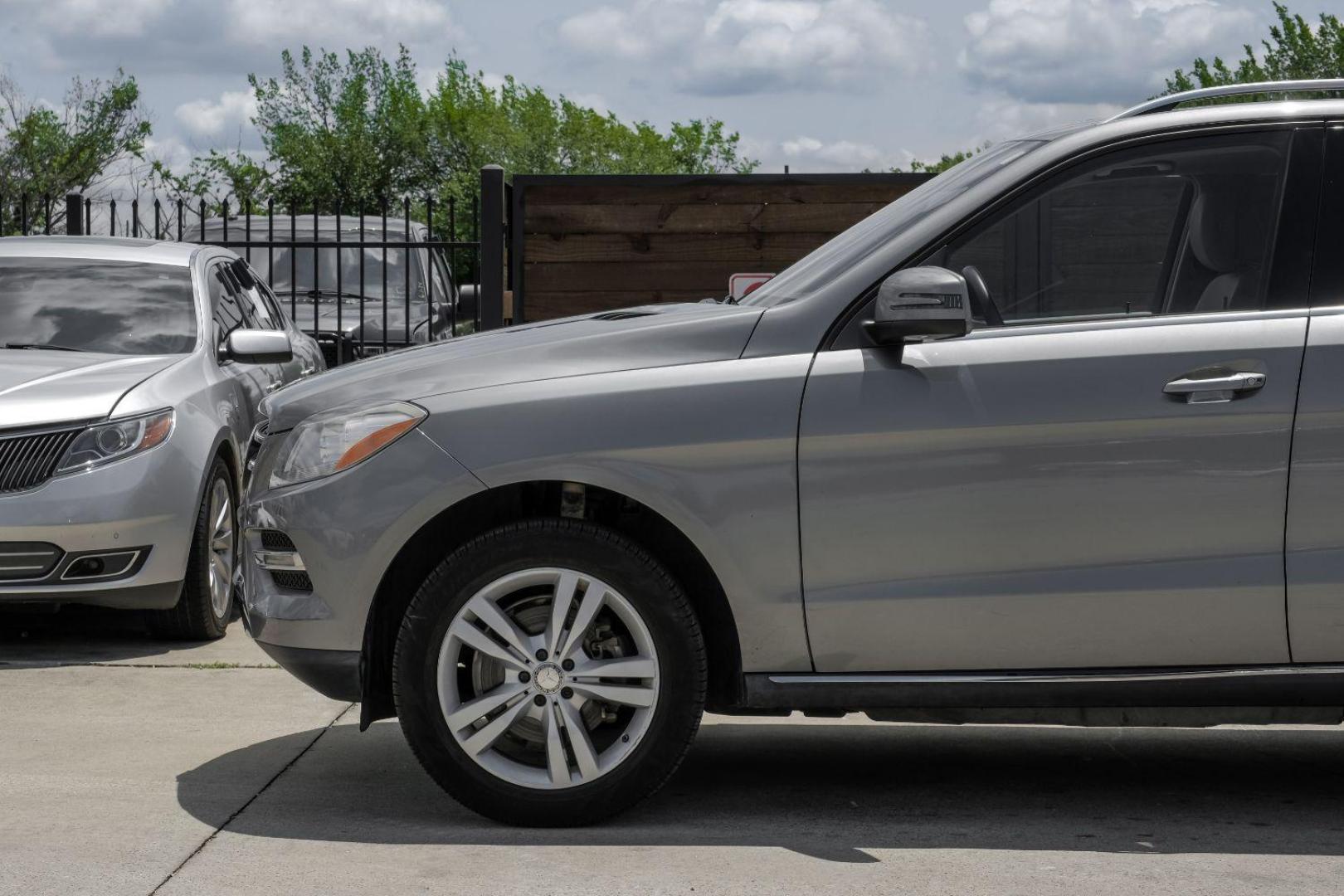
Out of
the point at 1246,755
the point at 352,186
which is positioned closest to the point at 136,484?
the point at 1246,755

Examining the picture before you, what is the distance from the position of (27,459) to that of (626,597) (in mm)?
3308

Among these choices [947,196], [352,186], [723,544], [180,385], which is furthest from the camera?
[352,186]

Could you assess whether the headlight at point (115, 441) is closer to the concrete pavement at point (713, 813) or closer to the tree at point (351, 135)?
the concrete pavement at point (713, 813)

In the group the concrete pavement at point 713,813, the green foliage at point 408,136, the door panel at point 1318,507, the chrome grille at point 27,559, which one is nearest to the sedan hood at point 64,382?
the chrome grille at point 27,559

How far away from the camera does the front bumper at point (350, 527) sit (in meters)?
4.36

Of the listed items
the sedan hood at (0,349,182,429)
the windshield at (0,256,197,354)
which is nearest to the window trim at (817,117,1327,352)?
the sedan hood at (0,349,182,429)

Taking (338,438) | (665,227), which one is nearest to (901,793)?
(338,438)

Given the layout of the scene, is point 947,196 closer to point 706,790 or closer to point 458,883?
point 706,790

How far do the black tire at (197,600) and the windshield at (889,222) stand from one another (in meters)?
3.08

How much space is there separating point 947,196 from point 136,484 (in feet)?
11.9

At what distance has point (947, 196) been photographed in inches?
183

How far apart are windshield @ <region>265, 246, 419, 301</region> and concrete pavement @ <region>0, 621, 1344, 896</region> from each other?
6477 mm

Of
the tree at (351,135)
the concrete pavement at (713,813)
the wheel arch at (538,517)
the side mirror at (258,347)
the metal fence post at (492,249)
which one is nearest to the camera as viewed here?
the concrete pavement at (713,813)

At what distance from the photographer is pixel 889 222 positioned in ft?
15.6
